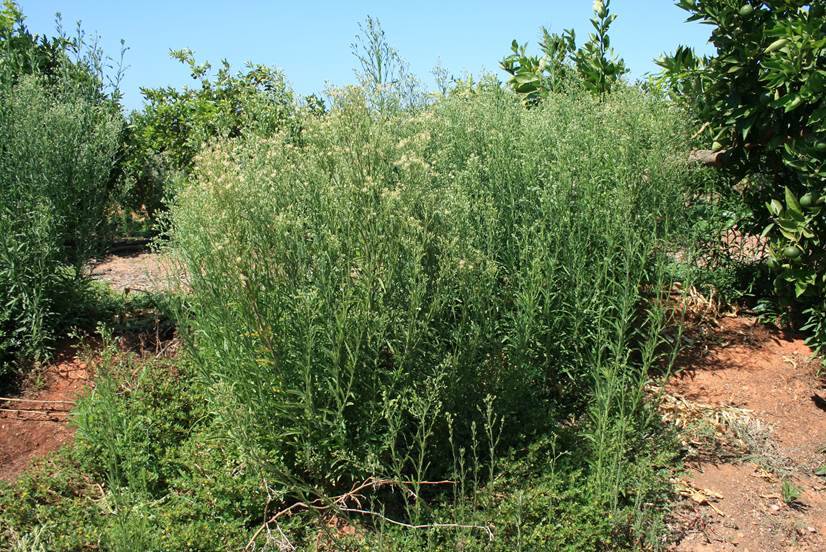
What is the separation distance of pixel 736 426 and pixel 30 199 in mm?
4745

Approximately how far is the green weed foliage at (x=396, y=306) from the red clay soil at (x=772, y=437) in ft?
1.55

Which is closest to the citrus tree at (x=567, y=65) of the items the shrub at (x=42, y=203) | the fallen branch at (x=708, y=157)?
the fallen branch at (x=708, y=157)

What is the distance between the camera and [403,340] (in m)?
3.47

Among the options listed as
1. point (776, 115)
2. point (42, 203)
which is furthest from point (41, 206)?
point (776, 115)

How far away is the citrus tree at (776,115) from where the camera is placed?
473cm

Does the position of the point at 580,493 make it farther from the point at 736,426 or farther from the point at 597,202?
the point at 597,202

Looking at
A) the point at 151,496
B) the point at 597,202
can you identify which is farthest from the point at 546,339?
the point at 151,496

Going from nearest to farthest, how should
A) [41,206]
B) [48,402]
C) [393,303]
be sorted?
[393,303], [48,402], [41,206]

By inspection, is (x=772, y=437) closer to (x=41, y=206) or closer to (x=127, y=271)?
(x=41, y=206)

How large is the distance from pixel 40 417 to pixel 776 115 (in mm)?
5049

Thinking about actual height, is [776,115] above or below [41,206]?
above

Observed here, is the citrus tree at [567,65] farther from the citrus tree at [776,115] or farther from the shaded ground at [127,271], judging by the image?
the shaded ground at [127,271]

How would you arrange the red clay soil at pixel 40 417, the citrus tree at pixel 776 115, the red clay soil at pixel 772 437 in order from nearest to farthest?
the red clay soil at pixel 772 437, the red clay soil at pixel 40 417, the citrus tree at pixel 776 115

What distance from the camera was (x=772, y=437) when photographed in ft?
15.0
